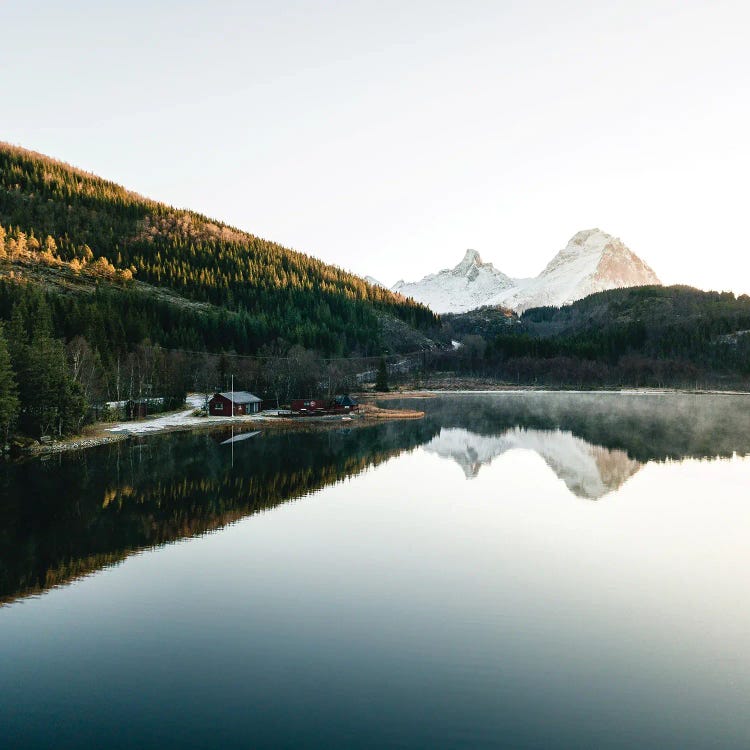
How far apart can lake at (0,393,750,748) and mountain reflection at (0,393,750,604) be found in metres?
0.28

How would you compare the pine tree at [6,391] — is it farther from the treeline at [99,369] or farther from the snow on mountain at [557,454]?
the snow on mountain at [557,454]

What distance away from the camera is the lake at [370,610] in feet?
46.1

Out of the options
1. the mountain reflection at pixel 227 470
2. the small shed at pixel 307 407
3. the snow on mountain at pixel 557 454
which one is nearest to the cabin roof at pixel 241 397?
the small shed at pixel 307 407

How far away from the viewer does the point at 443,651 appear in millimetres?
17438

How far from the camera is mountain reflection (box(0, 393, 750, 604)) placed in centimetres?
2791

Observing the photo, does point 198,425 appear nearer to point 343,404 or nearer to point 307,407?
point 307,407

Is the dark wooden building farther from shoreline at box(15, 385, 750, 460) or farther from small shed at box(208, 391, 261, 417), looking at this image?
small shed at box(208, 391, 261, 417)

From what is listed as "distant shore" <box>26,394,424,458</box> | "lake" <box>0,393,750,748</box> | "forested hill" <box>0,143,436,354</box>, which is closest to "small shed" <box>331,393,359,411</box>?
"distant shore" <box>26,394,424,458</box>

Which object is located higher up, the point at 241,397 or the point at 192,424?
the point at 241,397

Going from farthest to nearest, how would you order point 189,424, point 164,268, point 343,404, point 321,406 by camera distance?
point 164,268, point 343,404, point 321,406, point 189,424

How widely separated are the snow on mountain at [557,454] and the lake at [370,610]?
2.39ft

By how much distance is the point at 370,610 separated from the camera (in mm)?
20531

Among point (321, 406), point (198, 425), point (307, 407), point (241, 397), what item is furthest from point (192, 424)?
point (321, 406)

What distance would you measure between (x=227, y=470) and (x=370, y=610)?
91.4ft
